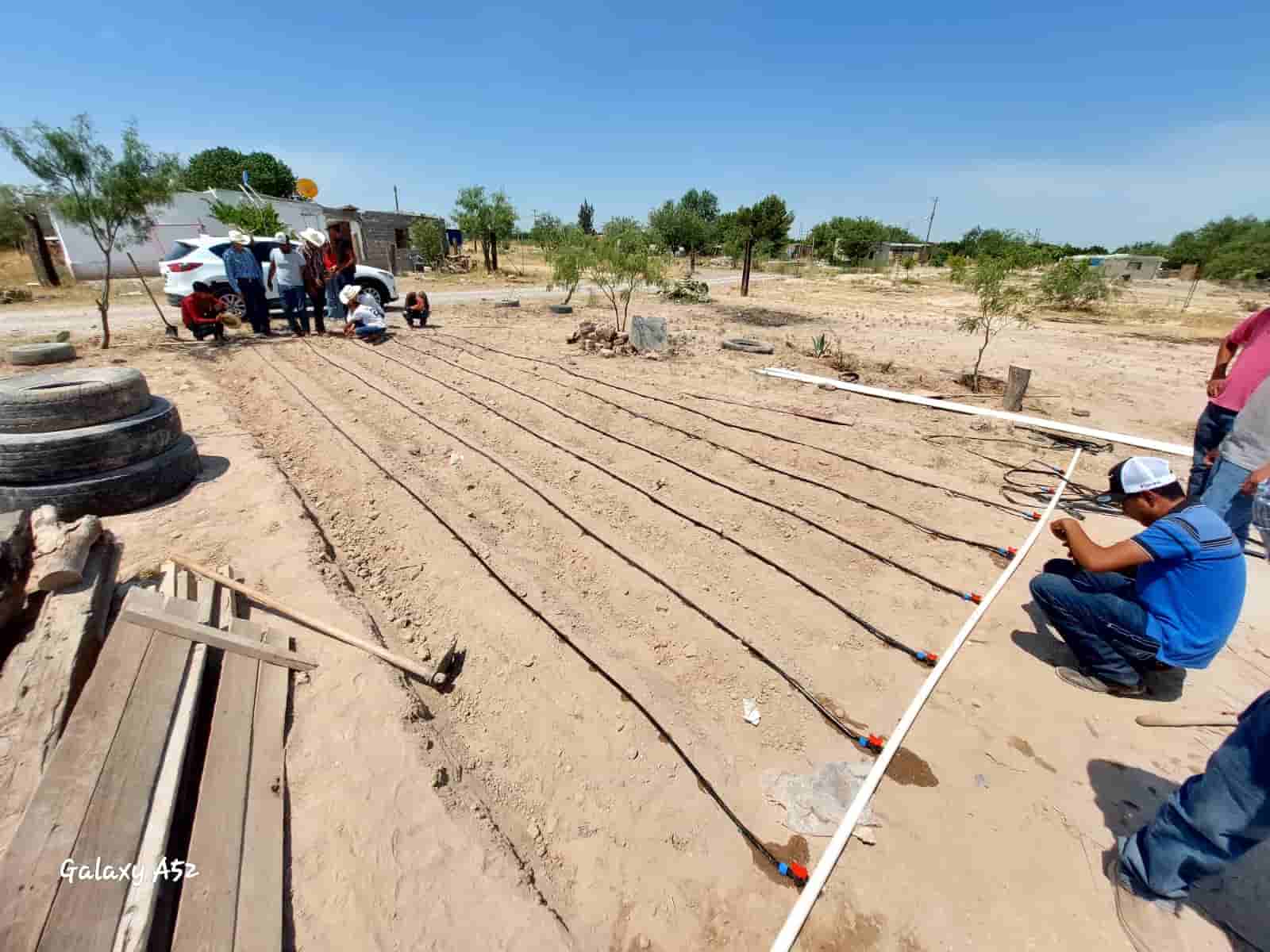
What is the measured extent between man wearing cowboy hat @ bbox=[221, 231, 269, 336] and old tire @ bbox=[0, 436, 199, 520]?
5.95 meters

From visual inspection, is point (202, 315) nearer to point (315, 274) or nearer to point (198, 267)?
point (198, 267)

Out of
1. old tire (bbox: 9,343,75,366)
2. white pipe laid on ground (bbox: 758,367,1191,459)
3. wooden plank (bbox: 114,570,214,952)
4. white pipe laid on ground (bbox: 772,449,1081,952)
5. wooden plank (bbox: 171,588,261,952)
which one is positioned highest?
old tire (bbox: 9,343,75,366)

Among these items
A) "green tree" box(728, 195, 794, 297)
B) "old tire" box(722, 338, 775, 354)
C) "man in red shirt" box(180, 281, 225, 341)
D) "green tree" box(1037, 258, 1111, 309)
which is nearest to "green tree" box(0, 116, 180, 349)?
"man in red shirt" box(180, 281, 225, 341)

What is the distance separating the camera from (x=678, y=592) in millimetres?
3434

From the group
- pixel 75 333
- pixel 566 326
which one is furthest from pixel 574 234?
pixel 75 333

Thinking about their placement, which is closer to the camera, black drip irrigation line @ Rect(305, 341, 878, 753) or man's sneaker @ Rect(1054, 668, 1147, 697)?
black drip irrigation line @ Rect(305, 341, 878, 753)

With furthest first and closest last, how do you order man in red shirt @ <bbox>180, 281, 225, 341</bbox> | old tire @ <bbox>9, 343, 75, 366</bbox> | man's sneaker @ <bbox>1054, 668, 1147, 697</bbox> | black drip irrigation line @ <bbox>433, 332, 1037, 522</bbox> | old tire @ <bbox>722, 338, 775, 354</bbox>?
1. old tire @ <bbox>722, 338, 775, 354</bbox>
2. man in red shirt @ <bbox>180, 281, 225, 341</bbox>
3. old tire @ <bbox>9, 343, 75, 366</bbox>
4. black drip irrigation line @ <bbox>433, 332, 1037, 522</bbox>
5. man's sneaker @ <bbox>1054, 668, 1147, 697</bbox>

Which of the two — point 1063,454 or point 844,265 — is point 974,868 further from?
point 844,265

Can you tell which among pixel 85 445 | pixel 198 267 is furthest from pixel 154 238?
pixel 85 445

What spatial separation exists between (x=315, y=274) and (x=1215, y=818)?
11589 millimetres

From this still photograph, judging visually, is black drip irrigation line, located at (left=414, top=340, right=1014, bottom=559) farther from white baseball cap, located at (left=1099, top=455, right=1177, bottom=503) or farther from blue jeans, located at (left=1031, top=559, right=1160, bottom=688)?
white baseball cap, located at (left=1099, top=455, right=1177, bottom=503)

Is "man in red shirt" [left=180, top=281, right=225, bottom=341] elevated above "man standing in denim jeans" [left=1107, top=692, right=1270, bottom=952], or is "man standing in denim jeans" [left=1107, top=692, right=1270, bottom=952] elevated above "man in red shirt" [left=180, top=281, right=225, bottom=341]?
"man in red shirt" [left=180, top=281, right=225, bottom=341]

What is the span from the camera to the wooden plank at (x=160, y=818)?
4.73 feet

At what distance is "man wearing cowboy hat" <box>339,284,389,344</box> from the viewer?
954cm
